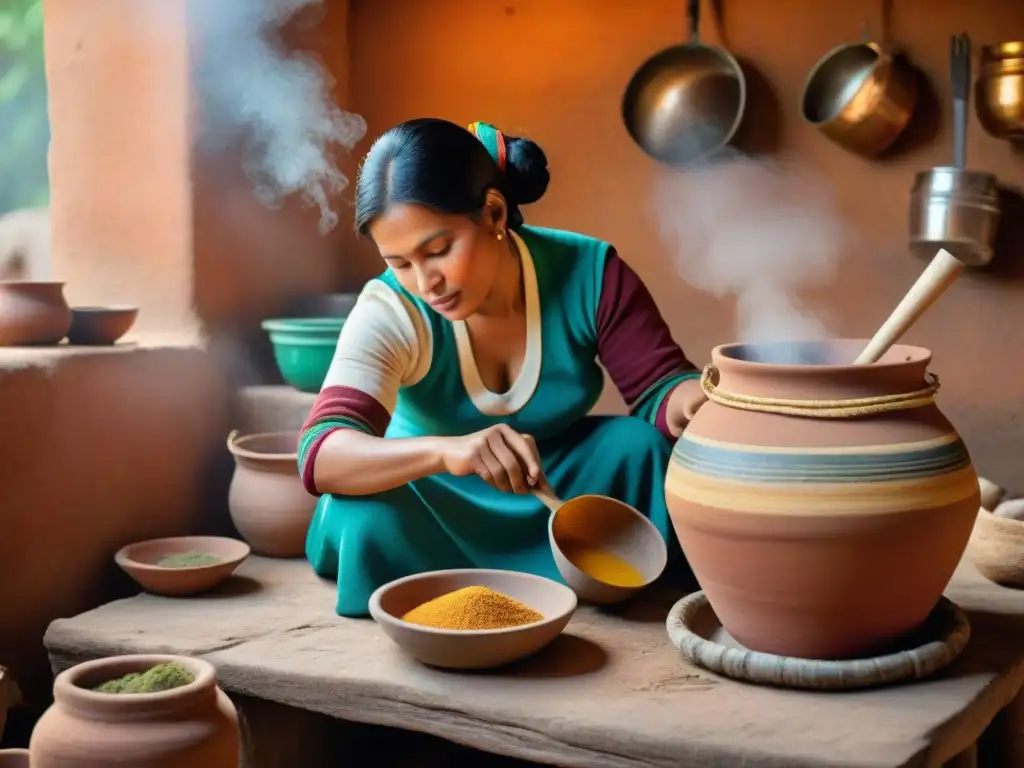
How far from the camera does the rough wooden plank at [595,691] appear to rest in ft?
5.59

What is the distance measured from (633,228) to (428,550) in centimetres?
162

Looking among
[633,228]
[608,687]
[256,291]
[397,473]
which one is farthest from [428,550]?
[633,228]

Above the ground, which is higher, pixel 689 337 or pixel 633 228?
pixel 633 228

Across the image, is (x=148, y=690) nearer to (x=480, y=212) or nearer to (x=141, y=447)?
(x=480, y=212)

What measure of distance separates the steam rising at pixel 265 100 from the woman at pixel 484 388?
114 centimetres

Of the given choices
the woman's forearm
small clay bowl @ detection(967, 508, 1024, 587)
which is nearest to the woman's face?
the woman's forearm

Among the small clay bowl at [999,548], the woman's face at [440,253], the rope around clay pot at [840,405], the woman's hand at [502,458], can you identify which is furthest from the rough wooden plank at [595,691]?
the woman's face at [440,253]

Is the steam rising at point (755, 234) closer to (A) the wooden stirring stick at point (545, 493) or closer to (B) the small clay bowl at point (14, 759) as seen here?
(A) the wooden stirring stick at point (545, 493)

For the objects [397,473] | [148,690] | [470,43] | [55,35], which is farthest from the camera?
[470,43]

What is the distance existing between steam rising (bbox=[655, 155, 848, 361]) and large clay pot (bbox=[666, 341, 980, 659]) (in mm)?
1611

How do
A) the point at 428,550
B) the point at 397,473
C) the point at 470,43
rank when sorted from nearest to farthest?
1. the point at 397,473
2. the point at 428,550
3. the point at 470,43

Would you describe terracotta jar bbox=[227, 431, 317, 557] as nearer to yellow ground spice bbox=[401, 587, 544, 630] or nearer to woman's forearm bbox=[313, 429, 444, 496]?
woman's forearm bbox=[313, 429, 444, 496]

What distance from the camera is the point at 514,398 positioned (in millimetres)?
2475

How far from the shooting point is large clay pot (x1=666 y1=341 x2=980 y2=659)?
1.77 m
